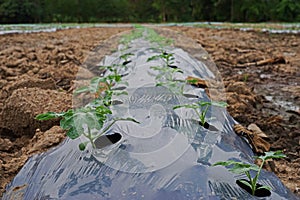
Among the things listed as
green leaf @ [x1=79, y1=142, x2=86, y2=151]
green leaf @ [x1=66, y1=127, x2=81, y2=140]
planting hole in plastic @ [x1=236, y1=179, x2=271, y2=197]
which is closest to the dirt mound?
green leaf @ [x1=79, y1=142, x2=86, y2=151]

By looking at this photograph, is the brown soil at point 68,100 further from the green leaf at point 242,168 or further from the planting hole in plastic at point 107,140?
the green leaf at point 242,168

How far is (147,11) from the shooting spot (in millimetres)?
25688

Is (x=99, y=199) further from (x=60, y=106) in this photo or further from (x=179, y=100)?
(x=60, y=106)

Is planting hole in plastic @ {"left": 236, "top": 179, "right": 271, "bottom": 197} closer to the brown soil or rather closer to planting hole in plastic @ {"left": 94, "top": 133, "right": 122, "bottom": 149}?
the brown soil

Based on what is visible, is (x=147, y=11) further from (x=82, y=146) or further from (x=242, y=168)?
(x=242, y=168)

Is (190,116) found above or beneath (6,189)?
above

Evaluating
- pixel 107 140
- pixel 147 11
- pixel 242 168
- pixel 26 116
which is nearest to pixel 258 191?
pixel 242 168

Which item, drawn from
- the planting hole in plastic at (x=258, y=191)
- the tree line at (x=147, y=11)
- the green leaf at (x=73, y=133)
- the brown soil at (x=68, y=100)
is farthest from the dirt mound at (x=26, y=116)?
the tree line at (x=147, y=11)

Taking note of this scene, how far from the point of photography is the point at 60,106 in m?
2.24

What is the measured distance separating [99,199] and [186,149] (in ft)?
1.49

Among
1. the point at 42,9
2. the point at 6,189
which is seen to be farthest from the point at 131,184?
the point at 42,9

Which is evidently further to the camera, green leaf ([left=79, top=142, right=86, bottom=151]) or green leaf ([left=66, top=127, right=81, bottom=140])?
green leaf ([left=79, top=142, right=86, bottom=151])

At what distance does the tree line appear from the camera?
773 inches

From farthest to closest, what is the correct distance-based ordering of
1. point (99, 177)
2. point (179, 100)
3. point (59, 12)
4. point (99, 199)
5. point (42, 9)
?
point (59, 12), point (42, 9), point (179, 100), point (99, 177), point (99, 199)
